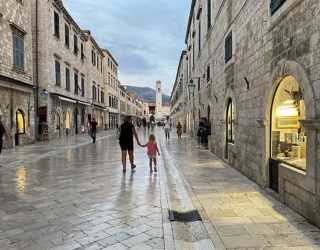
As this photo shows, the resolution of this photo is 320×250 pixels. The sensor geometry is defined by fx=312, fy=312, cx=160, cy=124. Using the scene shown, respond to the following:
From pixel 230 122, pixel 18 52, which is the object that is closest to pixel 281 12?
pixel 230 122

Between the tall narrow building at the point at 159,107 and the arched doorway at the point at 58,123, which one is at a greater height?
→ the tall narrow building at the point at 159,107

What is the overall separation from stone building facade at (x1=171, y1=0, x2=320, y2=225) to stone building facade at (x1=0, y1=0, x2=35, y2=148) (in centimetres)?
1149

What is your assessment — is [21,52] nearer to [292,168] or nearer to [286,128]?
[286,128]

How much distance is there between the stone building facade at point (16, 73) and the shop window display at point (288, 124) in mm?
13751

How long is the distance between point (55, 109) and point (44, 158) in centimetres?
1201

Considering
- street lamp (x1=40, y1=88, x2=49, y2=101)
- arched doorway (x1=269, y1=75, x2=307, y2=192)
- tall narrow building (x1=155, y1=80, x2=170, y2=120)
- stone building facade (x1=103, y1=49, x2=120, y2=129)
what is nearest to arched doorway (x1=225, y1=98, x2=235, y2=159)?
arched doorway (x1=269, y1=75, x2=307, y2=192)

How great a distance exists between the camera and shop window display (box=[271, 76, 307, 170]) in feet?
19.3

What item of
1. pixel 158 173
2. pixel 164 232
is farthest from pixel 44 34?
pixel 164 232

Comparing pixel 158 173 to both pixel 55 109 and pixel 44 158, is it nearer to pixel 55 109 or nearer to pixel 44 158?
pixel 44 158

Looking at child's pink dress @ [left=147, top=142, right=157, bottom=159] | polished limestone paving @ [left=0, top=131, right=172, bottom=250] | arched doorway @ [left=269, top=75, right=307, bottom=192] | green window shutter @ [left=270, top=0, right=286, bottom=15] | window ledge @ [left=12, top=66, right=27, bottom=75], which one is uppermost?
window ledge @ [left=12, top=66, right=27, bottom=75]

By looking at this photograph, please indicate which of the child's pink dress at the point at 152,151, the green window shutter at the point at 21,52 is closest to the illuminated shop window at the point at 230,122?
the child's pink dress at the point at 152,151

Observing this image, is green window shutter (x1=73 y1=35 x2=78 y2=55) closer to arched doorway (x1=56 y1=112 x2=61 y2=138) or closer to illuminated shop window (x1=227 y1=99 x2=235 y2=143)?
arched doorway (x1=56 y1=112 x2=61 y2=138)

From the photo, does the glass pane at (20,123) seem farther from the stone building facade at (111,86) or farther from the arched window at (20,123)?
the stone building facade at (111,86)

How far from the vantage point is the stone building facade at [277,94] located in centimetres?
472
